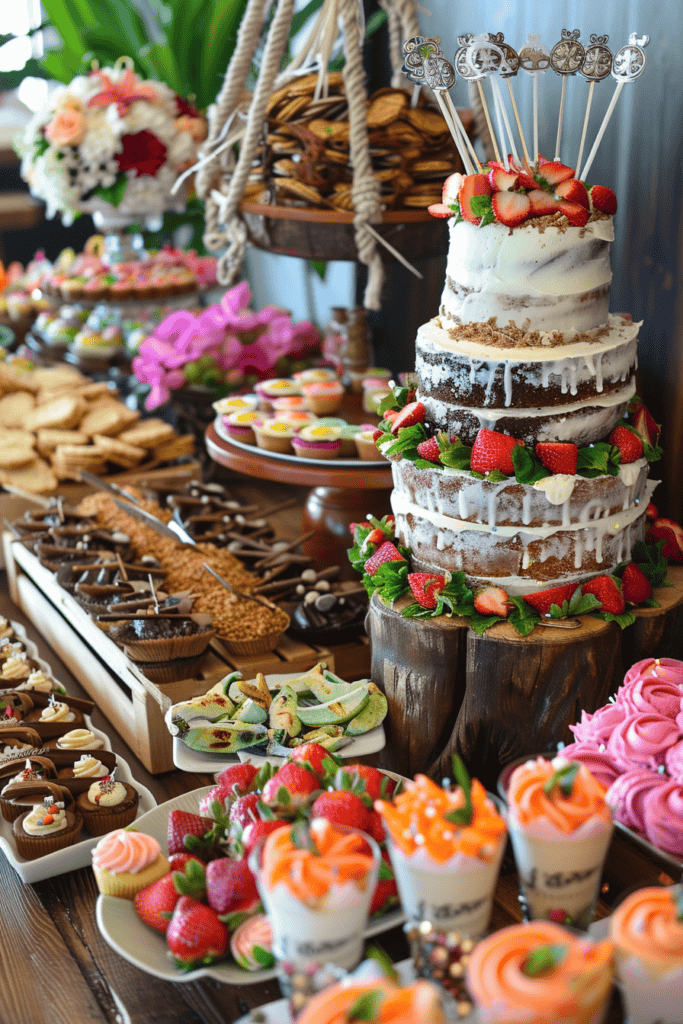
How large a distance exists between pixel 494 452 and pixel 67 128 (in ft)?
9.88

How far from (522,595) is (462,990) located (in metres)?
0.88

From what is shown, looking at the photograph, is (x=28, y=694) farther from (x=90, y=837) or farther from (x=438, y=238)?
(x=438, y=238)

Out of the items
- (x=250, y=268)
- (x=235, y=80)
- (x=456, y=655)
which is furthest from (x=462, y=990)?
(x=250, y=268)

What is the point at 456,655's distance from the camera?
2.00m

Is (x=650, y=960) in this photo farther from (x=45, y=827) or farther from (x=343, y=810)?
(x=45, y=827)

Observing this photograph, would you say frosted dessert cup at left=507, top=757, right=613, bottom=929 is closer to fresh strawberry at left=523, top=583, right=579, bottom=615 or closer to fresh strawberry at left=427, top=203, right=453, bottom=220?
fresh strawberry at left=523, top=583, right=579, bottom=615

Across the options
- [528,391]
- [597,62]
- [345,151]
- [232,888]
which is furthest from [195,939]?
[345,151]

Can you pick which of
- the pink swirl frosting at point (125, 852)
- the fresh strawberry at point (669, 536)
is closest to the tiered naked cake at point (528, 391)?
the fresh strawberry at point (669, 536)

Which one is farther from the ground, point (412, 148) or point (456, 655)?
point (412, 148)

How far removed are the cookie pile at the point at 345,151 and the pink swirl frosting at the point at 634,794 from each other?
1.74m

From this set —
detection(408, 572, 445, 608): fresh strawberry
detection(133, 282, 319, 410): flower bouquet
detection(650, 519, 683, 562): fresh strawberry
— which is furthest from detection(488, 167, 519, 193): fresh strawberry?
detection(133, 282, 319, 410): flower bouquet

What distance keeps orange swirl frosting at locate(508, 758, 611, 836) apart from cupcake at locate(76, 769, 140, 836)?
99cm

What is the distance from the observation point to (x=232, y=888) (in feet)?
5.09

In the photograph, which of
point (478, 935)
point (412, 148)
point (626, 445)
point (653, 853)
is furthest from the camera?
point (412, 148)
